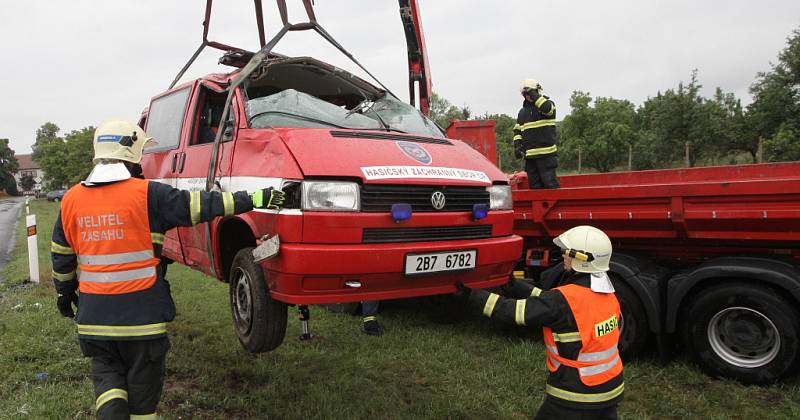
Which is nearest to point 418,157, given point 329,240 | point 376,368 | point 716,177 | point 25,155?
point 329,240

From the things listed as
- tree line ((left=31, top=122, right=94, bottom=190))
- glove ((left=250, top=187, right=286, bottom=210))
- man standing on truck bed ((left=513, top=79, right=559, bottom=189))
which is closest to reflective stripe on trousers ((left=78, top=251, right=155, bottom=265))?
glove ((left=250, top=187, right=286, bottom=210))

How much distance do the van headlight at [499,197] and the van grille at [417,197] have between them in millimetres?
93

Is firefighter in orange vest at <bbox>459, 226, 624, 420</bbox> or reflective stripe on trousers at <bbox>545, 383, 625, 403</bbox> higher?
firefighter in orange vest at <bbox>459, 226, 624, 420</bbox>

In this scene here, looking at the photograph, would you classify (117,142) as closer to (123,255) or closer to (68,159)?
(123,255)

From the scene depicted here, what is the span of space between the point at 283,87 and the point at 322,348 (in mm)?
2362

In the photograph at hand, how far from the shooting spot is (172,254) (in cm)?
460

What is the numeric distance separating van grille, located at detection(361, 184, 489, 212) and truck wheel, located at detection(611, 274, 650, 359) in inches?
70.7

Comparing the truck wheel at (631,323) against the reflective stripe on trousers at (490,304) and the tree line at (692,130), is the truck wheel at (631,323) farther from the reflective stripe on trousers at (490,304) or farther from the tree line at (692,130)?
the tree line at (692,130)

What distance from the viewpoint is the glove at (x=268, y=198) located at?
2.63 metres

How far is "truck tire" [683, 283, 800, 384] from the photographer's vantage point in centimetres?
354

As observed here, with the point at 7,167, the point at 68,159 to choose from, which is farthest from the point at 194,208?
Answer: the point at 7,167

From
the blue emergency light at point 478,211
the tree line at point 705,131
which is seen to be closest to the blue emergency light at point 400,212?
the blue emergency light at point 478,211

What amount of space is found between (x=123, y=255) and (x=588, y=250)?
228 centimetres

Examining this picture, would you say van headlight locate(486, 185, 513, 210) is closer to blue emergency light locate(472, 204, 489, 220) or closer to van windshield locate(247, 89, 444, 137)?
blue emergency light locate(472, 204, 489, 220)
